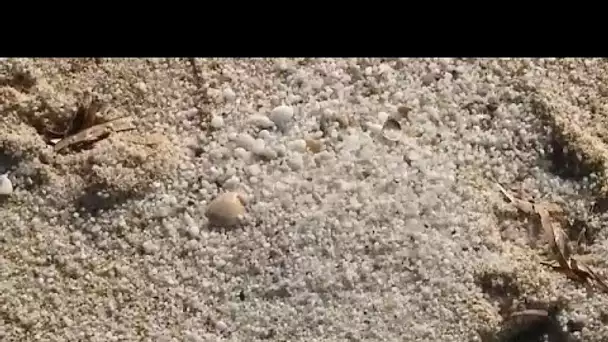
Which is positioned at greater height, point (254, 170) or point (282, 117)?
point (282, 117)

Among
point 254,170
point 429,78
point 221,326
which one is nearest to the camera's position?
point 221,326

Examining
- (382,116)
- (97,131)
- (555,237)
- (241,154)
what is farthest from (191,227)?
(555,237)

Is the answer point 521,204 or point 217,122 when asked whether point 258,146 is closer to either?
point 217,122

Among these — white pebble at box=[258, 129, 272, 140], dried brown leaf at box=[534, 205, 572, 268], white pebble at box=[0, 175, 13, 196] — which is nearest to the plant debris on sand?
dried brown leaf at box=[534, 205, 572, 268]

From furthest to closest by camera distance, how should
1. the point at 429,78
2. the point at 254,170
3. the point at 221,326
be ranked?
the point at 429,78 < the point at 254,170 < the point at 221,326

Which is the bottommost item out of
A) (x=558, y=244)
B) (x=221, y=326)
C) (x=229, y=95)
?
(x=221, y=326)

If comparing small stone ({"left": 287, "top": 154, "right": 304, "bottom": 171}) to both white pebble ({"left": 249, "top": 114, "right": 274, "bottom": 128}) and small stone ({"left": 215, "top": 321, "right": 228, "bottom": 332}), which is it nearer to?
white pebble ({"left": 249, "top": 114, "right": 274, "bottom": 128})
